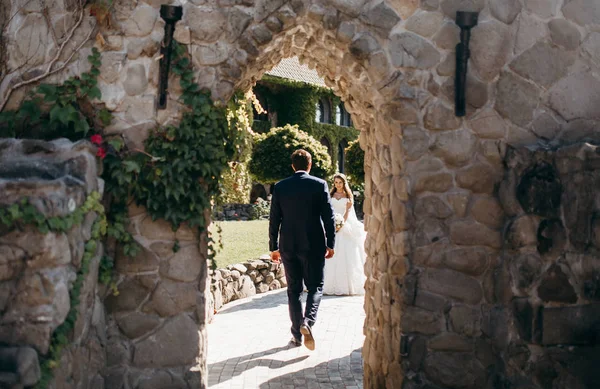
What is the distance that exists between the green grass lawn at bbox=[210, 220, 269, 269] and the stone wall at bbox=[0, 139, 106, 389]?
5.17 metres

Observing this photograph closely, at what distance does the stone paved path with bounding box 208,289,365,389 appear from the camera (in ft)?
16.8

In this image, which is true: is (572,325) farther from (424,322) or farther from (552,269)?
(424,322)

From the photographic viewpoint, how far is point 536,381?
4.03 metres

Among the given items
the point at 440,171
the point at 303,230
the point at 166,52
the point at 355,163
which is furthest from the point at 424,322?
the point at 355,163

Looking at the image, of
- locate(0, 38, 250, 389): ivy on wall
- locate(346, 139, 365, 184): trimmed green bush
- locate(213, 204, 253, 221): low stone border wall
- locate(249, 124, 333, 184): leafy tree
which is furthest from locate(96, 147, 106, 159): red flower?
locate(213, 204, 253, 221): low stone border wall

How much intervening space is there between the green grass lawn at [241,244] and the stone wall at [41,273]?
5.17 m

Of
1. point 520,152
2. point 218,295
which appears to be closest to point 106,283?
point 520,152

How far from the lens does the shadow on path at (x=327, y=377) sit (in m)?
5.00

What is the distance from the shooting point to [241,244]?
45.7ft

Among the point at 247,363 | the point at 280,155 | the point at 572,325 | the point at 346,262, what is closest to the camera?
the point at 572,325

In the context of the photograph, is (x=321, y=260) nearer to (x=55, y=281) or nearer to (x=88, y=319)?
(x=88, y=319)

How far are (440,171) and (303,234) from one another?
6.03ft

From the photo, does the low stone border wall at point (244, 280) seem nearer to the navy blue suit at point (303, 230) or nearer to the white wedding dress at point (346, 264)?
the white wedding dress at point (346, 264)

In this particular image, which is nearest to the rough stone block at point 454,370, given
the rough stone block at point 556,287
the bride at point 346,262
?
the rough stone block at point 556,287
